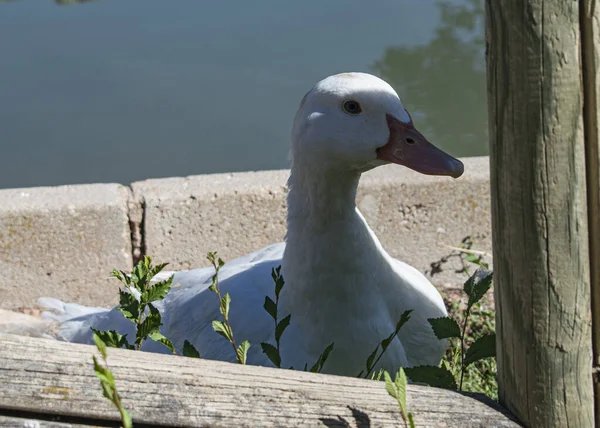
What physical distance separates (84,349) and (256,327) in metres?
1.15

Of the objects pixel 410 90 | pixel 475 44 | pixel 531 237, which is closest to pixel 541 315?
pixel 531 237

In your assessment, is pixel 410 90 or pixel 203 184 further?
pixel 410 90

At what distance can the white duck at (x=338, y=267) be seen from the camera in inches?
92.7

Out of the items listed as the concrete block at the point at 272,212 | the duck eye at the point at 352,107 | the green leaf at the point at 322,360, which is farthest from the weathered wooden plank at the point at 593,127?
the concrete block at the point at 272,212

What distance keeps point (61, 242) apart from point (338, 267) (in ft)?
5.46

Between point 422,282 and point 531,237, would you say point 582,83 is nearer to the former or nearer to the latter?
point 531,237

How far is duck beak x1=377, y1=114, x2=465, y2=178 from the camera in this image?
2.33m

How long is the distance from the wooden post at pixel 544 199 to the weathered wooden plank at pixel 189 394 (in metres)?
0.13

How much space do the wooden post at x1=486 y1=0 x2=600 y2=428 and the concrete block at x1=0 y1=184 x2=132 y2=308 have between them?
2.54m

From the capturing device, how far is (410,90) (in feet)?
24.3

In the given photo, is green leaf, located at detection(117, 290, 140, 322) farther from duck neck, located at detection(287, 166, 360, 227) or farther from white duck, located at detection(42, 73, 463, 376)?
duck neck, located at detection(287, 166, 360, 227)

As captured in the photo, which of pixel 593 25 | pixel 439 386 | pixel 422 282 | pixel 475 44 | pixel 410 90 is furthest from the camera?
pixel 475 44

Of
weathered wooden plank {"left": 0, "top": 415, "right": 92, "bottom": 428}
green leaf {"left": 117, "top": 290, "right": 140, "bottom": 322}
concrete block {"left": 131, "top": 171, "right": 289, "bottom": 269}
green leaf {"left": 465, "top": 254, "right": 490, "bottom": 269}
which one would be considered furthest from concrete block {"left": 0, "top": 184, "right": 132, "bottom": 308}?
weathered wooden plank {"left": 0, "top": 415, "right": 92, "bottom": 428}

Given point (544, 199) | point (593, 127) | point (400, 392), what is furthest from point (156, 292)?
point (593, 127)
